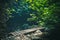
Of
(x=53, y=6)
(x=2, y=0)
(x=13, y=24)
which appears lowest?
(x=53, y=6)

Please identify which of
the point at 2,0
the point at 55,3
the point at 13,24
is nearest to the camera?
the point at 55,3

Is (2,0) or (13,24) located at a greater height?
(13,24)

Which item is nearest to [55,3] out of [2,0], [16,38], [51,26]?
[51,26]

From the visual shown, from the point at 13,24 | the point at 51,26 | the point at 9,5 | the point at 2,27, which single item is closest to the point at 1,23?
the point at 2,27

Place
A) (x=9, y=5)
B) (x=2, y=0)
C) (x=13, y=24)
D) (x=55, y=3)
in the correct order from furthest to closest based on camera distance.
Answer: (x=13, y=24) < (x=9, y=5) < (x=2, y=0) < (x=55, y=3)

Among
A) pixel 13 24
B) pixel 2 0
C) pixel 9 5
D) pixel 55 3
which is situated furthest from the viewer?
pixel 13 24

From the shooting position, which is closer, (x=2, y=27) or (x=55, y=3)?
(x=55, y=3)

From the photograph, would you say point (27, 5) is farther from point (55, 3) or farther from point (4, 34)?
point (55, 3)

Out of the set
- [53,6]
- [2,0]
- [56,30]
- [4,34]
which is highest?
[2,0]

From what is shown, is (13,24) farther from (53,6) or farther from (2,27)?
(53,6)

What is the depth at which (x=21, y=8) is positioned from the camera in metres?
12.9

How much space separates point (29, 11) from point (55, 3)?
9092 millimetres

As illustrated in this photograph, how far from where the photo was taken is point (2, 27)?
771cm

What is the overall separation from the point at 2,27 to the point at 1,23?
0.18 meters
